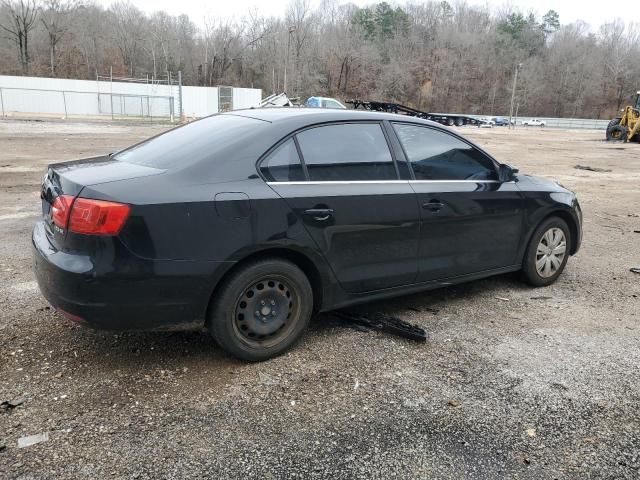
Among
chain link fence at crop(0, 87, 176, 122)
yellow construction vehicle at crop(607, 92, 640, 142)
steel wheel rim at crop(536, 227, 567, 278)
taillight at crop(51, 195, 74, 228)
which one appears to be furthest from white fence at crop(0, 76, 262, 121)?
taillight at crop(51, 195, 74, 228)

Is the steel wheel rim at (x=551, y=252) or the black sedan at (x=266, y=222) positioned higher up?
the black sedan at (x=266, y=222)

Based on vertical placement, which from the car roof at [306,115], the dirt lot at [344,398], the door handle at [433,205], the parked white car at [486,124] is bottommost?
the dirt lot at [344,398]

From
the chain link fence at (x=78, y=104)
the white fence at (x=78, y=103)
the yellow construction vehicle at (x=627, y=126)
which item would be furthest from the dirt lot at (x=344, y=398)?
the chain link fence at (x=78, y=104)

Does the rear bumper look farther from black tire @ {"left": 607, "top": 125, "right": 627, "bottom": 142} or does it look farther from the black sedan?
black tire @ {"left": 607, "top": 125, "right": 627, "bottom": 142}

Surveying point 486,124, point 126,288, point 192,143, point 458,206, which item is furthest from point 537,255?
point 486,124

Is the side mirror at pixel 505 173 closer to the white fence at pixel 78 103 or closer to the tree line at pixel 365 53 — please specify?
the white fence at pixel 78 103

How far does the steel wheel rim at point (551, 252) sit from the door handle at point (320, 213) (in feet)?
7.87

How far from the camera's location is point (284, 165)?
11.2 ft

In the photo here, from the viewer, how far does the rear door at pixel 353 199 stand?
344 centimetres

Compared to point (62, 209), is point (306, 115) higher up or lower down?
higher up

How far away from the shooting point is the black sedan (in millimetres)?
2934

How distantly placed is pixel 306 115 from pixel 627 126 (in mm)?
33848

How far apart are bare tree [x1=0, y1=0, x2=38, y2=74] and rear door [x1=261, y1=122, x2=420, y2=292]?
3065 inches

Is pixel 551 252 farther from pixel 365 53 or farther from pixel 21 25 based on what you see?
pixel 365 53
